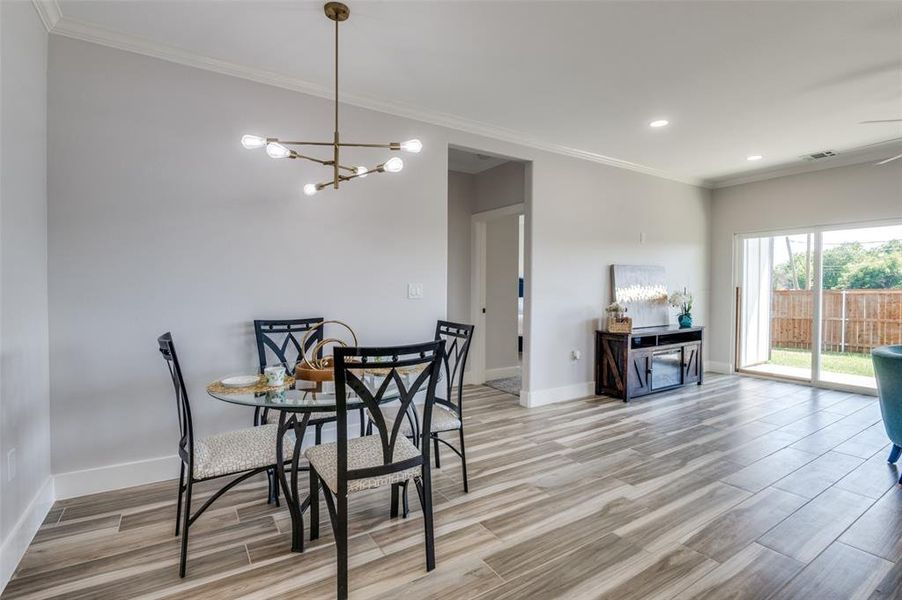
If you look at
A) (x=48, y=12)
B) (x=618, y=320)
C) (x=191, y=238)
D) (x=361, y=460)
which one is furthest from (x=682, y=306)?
(x=48, y=12)

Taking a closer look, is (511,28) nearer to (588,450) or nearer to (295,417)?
(295,417)

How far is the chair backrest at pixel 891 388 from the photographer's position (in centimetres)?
288

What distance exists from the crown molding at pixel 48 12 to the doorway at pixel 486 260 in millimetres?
3467

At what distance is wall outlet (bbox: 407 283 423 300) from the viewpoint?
12.1 ft

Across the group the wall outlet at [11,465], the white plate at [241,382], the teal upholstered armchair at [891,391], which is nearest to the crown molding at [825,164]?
the teal upholstered armchair at [891,391]

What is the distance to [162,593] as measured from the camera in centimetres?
176

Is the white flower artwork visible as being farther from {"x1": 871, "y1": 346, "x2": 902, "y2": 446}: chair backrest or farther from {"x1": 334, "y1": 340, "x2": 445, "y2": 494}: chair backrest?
{"x1": 334, "y1": 340, "x2": 445, "y2": 494}: chair backrest

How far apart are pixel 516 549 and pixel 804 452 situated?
2.73m

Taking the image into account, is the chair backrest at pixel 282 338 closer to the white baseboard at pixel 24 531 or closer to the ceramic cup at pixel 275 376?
the ceramic cup at pixel 275 376

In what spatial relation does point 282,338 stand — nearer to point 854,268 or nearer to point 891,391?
point 891,391

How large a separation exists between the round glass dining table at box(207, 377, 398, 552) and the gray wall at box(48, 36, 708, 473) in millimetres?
1046

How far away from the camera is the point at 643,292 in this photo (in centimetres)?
548

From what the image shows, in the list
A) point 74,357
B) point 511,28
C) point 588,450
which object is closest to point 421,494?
point 588,450

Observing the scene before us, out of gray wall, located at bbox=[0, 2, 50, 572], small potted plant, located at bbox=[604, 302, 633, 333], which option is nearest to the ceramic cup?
gray wall, located at bbox=[0, 2, 50, 572]
